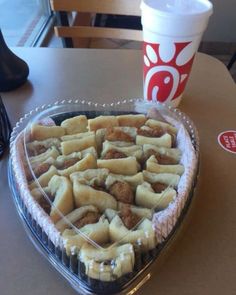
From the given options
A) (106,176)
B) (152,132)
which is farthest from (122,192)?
(152,132)

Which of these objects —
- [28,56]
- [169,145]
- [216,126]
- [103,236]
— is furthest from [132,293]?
[28,56]

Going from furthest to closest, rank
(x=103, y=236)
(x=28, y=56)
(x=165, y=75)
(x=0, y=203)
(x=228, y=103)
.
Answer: (x=28, y=56), (x=228, y=103), (x=165, y=75), (x=0, y=203), (x=103, y=236)

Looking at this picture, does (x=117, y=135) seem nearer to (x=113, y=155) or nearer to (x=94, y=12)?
(x=113, y=155)

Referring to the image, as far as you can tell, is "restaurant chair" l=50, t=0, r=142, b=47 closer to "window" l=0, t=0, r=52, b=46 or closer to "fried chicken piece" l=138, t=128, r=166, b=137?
"window" l=0, t=0, r=52, b=46

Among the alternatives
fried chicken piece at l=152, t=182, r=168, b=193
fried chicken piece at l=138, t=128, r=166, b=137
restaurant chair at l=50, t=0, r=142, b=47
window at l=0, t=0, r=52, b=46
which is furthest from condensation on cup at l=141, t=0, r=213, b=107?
window at l=0, t=0, r=52, b=46

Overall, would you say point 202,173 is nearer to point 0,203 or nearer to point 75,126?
point 75,126
